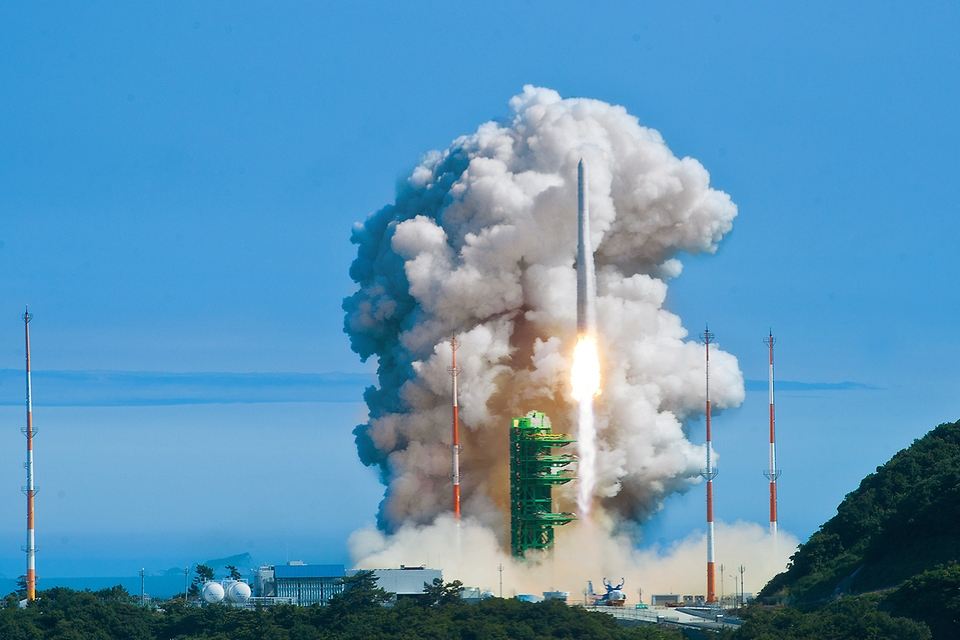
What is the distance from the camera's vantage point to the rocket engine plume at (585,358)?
269ft

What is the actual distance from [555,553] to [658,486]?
6.82 meters

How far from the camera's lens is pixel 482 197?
8688cm

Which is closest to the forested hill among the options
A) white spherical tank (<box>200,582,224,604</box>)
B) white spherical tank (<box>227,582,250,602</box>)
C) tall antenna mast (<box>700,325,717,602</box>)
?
tall antenna mast (<box>700,325,717,602</box>)

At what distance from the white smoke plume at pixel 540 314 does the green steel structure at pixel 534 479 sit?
1.73 metres

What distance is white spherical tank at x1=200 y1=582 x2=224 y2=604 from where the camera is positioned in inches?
3386

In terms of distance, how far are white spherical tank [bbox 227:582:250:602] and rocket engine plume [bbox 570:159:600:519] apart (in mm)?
17288

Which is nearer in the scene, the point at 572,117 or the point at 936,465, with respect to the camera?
the point at 936,465

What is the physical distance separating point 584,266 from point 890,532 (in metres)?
19.7

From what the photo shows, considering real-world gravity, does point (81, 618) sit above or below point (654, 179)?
below

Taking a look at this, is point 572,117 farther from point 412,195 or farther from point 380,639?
point 380,639

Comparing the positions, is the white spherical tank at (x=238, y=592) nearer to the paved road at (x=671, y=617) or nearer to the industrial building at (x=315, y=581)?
the industrial building at (x=315, y=581)

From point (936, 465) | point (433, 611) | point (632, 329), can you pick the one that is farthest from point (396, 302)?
point (936, 465)

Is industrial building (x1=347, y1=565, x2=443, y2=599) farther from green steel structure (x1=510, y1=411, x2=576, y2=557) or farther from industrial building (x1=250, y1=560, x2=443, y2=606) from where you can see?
green steel structure (x1=510, y1=411, x2=576, y2=557)

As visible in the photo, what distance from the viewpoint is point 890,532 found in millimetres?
72688
